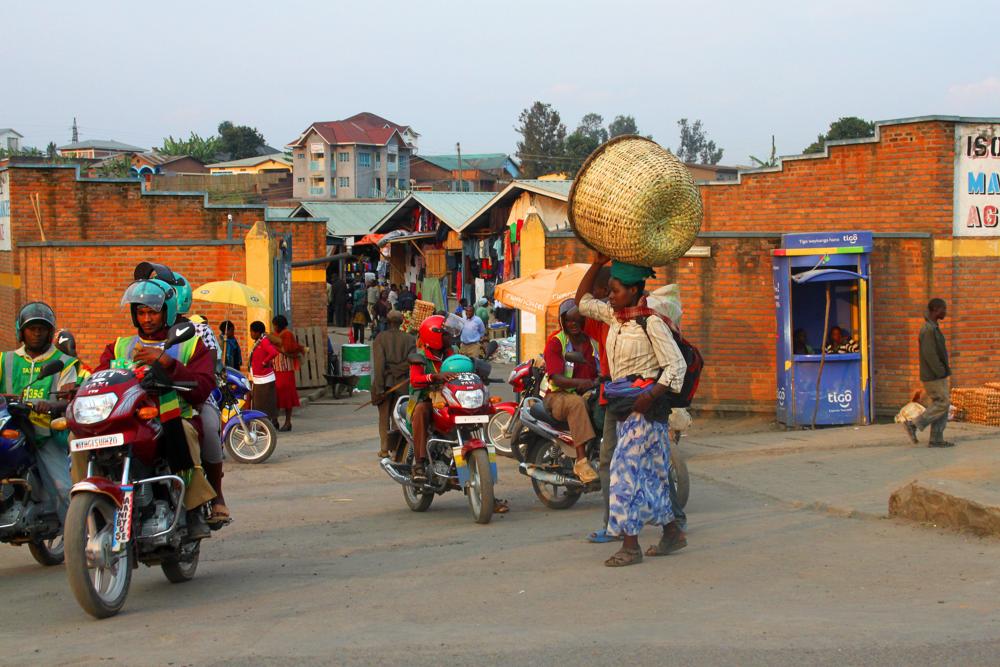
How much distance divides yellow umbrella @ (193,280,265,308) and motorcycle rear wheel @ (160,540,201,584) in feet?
30.3

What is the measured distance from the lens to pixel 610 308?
7805 mm

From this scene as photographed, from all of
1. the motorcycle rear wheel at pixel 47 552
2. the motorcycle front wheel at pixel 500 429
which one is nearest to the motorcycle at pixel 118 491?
the motorcycle rear wheel at pixel 47 552

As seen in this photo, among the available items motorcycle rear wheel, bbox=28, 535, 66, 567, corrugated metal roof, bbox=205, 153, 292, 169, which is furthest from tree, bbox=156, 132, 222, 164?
motorcycle rear wheel, bbox=28, 535, 66, 567

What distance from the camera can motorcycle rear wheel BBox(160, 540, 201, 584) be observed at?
23.3 ft

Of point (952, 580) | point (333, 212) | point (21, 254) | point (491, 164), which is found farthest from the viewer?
point (491, 164)

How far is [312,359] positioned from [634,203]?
45.1ft

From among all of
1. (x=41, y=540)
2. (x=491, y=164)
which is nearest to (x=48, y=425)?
(x=41, y=540)

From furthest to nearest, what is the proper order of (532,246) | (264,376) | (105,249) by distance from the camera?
(105,249) < (532,246) < (264,376)

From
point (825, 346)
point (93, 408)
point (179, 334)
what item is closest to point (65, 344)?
point (179, 334)

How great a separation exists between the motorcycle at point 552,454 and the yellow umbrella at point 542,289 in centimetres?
342

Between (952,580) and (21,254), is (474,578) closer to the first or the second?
(952,580)

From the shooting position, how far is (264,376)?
15.9m

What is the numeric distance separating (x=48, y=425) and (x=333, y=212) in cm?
3629

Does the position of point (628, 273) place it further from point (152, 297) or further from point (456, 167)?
point (456, 167)
